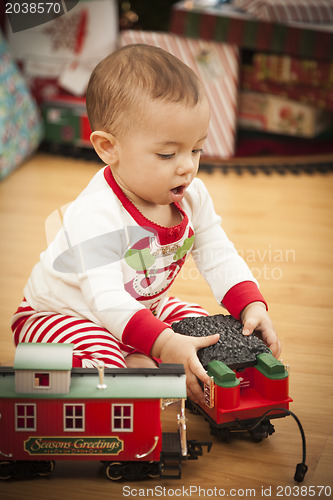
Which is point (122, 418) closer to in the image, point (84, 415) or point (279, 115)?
point (84, 415)

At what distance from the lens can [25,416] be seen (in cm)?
77

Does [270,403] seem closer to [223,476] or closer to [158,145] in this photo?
[223,476]

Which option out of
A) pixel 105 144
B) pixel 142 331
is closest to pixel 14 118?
pixel 105 144

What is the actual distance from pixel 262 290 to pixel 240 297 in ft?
1.19

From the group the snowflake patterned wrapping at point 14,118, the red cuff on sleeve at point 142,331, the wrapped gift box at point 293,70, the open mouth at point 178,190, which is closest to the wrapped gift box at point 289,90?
the wrapped gift box at point 293,70

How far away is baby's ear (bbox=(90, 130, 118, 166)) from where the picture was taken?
0.89 meters

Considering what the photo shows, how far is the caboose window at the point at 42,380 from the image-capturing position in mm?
763

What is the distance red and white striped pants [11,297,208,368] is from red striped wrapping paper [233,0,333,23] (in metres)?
1.23

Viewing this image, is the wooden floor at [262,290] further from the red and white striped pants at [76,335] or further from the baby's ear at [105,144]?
the baby's ear at [105,144]

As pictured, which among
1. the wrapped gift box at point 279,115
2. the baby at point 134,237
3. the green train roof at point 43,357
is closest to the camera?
the green train roof at point 43,357

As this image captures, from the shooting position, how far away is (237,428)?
0.88m

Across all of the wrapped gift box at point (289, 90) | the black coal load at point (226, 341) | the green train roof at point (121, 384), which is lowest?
the black coal load at point (226, 341)

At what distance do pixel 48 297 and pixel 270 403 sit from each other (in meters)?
0.33

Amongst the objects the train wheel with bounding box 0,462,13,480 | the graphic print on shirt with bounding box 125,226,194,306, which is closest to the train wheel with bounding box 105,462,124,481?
the train wheel with bounding box 0,462,13,480
